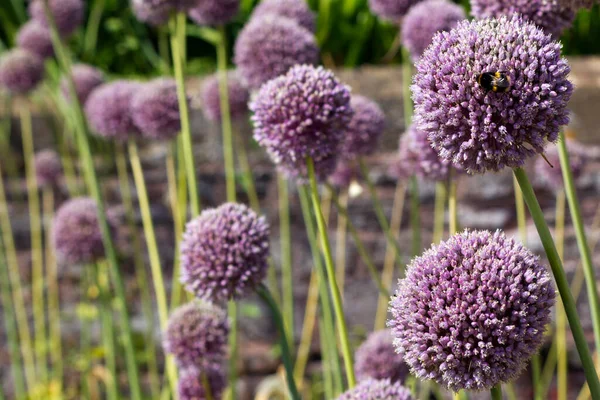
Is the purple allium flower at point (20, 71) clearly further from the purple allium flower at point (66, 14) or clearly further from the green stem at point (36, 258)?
the green stem at point (36, 258)

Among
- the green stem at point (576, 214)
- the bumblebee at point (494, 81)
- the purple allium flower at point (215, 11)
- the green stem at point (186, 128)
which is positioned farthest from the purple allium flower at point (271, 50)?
the bumblebee at point (494, 81)

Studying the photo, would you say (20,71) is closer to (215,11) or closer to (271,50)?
(215,11)

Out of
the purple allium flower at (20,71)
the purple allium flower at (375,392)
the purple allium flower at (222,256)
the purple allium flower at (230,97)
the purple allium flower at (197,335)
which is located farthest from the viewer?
the purple allium flower at (20,71)

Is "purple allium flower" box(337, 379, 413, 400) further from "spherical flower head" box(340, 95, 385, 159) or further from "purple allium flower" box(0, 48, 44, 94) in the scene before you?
"purple allium flower" box(0, 48, 44, 94)

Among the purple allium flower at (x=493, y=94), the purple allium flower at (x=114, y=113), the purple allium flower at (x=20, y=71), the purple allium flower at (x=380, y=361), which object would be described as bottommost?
the purple allium flower at (x=380, y=361)

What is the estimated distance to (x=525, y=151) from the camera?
0.52 metres

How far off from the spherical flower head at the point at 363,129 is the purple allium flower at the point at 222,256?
0.33 meters

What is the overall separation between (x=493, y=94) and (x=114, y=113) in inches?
41.3

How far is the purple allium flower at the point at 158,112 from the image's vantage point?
1293 millimetres

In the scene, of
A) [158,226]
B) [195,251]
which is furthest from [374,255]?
[195,251]

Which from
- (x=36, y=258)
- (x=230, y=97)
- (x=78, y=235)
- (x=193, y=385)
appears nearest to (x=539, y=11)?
(x=193, y=385)

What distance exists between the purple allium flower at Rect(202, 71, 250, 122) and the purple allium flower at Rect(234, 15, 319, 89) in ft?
1.24

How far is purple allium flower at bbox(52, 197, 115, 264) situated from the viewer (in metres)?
1.38

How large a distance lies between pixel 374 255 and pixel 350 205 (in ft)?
0.53
